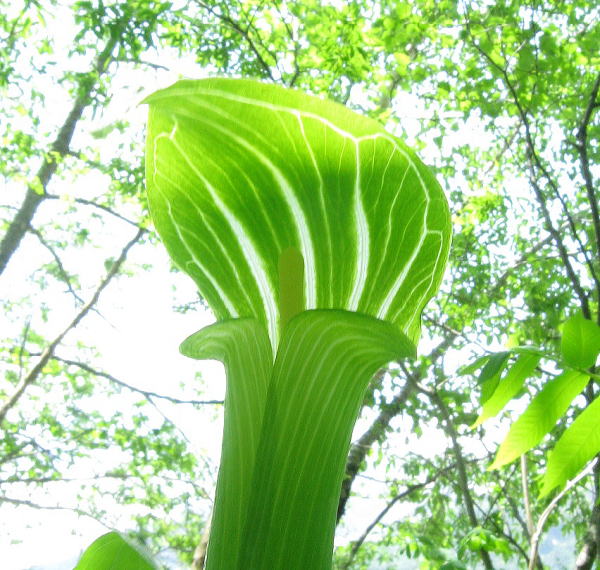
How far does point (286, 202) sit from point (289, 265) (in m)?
0.05

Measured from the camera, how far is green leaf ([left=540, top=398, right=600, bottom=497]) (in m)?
0.61

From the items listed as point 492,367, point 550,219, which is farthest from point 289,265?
point 550,219

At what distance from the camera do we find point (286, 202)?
16.4 inches

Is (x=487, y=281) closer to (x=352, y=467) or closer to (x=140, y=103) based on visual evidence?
(x=352, y=467)

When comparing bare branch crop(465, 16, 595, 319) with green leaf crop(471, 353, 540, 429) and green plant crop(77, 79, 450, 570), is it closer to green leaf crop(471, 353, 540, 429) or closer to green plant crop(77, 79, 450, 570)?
green leaf crop(471, 353, 540, 429)

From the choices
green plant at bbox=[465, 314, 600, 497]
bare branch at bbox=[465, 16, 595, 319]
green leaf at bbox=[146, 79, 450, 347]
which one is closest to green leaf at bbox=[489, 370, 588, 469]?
green plant at bbox=[465, 314, 600, 497]

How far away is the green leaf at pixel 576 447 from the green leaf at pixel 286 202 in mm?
239

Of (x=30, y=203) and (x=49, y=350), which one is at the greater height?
(x=30, y=203)

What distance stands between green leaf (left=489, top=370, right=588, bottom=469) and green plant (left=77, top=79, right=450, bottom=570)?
266 millimetres

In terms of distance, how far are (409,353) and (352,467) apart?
9.99 ft

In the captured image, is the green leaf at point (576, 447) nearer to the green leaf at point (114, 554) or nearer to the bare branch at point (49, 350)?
the green leaf at point (114, 554)

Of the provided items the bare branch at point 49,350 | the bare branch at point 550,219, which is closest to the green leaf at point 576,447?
the bare branch at point 550,219

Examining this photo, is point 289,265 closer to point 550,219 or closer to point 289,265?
point 289,265

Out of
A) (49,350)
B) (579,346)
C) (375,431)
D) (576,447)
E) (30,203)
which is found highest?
(30,203)
